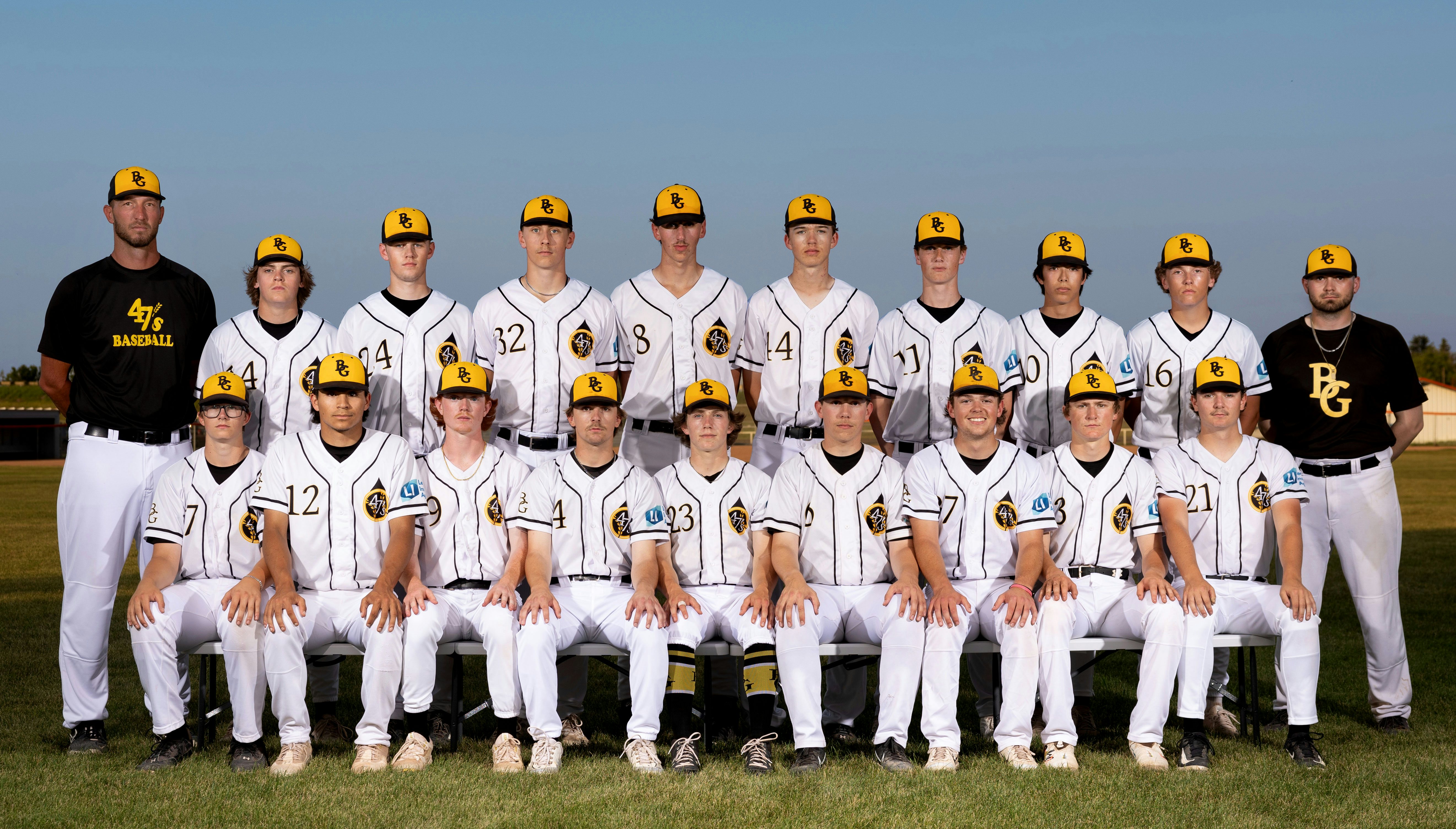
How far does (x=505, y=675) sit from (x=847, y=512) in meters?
1.90

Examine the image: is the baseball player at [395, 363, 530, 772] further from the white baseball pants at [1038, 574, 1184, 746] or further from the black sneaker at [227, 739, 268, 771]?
the white baseball pants at [1038, 574, 1184, 746]

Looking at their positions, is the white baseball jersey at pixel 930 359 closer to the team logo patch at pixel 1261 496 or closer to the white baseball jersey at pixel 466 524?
the team logo patch at pixel 1261 496

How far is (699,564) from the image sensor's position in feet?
20.7

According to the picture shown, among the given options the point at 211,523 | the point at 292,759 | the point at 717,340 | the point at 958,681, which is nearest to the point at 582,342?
the point at 717,340

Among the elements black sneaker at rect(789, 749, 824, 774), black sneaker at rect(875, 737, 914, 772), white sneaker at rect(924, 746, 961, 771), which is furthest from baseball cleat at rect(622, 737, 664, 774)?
white sneaker at rect(924, 746, 961, 771)

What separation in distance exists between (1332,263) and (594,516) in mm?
4528

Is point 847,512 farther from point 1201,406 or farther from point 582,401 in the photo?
point 1201,406

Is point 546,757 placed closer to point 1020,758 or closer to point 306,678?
point 306,678

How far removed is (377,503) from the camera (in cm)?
604

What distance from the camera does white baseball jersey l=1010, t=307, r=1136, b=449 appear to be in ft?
23.0

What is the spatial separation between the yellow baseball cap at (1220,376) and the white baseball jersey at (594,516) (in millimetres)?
2959

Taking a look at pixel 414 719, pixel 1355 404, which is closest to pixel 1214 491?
pixel 1355 404

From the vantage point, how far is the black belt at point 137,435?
255 inches

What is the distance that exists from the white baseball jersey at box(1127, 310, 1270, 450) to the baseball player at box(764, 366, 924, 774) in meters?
1.83
